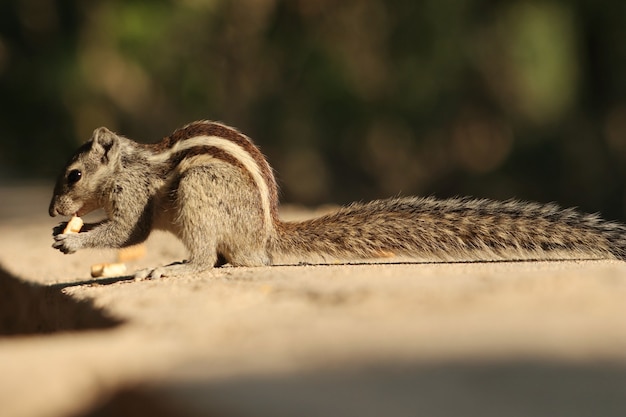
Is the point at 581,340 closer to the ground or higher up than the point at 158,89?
closer to the ground

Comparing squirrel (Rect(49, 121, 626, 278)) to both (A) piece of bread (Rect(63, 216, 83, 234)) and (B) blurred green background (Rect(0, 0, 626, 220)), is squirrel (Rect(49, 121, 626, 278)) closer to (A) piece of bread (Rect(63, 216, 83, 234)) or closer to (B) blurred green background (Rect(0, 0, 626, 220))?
(A) piece of bread (Rect(63, 216, 83, 234))

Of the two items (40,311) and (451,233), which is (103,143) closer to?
(40,311)

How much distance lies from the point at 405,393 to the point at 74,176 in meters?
3.55

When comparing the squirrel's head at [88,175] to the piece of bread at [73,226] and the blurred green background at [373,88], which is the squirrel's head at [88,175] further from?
the blurred green background at [373,88]

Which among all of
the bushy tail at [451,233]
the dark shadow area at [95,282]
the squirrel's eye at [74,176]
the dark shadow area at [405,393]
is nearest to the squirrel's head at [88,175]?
the squirrel's eye at [74,176]

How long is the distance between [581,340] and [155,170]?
304 centimetres

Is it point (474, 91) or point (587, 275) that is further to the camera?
point (474, 91)

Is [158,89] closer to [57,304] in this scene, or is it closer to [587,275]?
[57,304]

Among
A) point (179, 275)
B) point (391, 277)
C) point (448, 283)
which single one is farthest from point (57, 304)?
point (448, 283)

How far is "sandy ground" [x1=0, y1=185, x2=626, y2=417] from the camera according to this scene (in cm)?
230

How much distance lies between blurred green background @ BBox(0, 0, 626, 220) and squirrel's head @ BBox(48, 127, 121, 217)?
28.9 feet

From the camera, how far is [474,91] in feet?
48.1

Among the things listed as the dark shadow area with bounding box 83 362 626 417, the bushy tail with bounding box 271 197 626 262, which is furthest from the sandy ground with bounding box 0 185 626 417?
the bushy tail with bounding box 271 197 626 262

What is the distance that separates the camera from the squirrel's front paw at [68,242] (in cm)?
518
